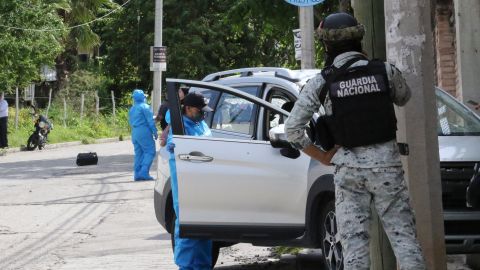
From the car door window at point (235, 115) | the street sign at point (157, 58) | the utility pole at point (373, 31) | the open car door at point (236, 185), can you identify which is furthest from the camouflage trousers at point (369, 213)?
the street sign at point (157, 58)

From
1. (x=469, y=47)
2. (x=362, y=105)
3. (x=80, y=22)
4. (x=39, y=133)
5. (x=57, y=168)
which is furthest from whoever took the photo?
(x=80, y=22)

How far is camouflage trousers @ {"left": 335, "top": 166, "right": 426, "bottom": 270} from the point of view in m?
5.59

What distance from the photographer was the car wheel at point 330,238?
7.86 m

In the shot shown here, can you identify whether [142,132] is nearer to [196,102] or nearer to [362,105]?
[196,102]

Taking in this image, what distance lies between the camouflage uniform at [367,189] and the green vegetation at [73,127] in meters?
27.4

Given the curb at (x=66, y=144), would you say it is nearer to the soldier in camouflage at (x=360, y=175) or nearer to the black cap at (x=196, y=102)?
the black cap at (x=196, y=102)

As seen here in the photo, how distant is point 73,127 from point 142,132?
69.6 ft

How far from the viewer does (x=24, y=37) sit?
31.9 m

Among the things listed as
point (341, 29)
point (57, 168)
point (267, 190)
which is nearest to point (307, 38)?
point (267, 190)

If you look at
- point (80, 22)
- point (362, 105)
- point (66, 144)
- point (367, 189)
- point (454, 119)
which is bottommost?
point (367, 189)

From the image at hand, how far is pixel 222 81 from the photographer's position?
32.3 ft

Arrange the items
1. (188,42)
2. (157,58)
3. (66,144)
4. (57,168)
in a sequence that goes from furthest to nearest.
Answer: (188,42), (66,144), (157,58), (57,168)

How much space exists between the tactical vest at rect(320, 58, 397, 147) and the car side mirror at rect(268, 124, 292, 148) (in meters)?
1.10

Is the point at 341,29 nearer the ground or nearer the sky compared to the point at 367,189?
nearer the sky
